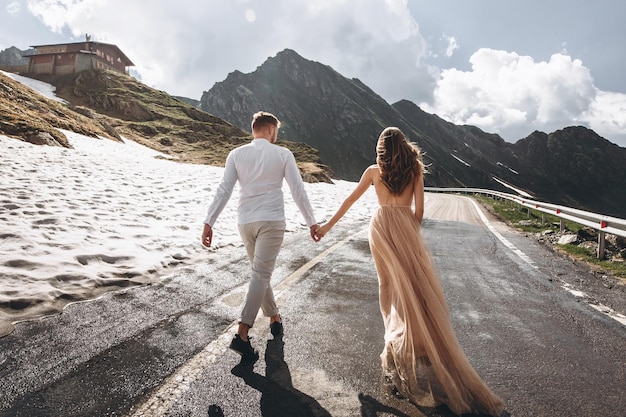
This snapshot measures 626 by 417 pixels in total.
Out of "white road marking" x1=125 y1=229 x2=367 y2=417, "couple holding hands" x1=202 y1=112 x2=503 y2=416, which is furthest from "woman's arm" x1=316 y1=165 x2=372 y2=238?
"white road marking" x1=125 y1=229 x2=367 y2=417

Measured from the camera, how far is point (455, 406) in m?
2.46

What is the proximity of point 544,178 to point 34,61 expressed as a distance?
215622mm

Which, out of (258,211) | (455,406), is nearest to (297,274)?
(258,211)

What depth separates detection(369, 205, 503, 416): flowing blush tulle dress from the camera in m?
2.52

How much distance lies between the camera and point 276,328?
12.0 feet

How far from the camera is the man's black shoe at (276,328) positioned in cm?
361

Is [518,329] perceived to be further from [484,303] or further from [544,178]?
[544,178]

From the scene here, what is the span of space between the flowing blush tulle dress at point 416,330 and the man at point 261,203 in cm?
83

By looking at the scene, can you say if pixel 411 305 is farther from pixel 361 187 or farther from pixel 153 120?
pixel 153 120

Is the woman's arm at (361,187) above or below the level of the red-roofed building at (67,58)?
below

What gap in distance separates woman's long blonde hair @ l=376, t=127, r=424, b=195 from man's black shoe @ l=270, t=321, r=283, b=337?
172 cm

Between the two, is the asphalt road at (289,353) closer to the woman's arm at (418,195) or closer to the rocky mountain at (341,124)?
the woman's arm at (418,195)

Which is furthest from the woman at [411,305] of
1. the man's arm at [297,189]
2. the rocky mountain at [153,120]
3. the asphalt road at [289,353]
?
the rocky mountain at [153,120]

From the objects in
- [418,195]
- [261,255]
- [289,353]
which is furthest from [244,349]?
[418,195]
